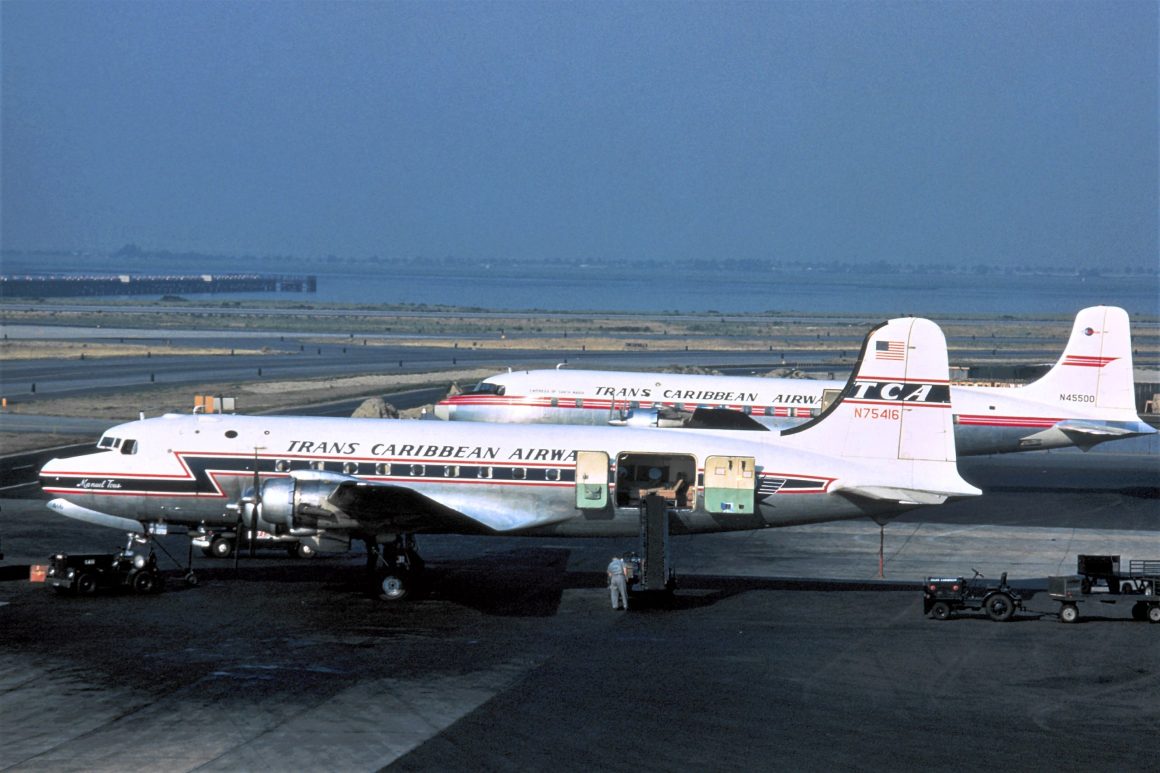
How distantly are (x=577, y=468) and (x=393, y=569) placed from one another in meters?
5.25

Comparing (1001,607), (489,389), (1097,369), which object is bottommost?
(1001,607)

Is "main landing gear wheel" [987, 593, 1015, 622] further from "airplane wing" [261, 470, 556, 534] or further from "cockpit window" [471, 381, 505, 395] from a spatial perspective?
"cockpit window" [471, 381, 505, 395]

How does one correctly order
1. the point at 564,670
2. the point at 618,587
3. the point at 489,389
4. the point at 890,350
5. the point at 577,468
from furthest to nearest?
the point at 489,389 < the point at 890,350 < the point at 577,468 < the point at 618,587 < the point at 564,670

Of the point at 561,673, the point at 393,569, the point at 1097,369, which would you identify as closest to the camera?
the point at 561,673

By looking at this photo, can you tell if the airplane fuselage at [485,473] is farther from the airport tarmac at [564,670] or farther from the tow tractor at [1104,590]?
the tow tractor at [1104,590]

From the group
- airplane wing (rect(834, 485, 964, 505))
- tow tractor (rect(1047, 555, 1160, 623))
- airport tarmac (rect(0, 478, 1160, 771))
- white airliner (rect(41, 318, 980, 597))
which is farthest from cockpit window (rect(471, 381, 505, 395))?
tow tractor (rect(1047, 555, 1160, 623))

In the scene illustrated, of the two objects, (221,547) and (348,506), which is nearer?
(348,506)

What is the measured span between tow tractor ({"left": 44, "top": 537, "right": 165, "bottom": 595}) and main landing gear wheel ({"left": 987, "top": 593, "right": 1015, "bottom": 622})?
798 inches

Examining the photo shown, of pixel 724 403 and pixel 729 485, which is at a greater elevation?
pixel 724 403

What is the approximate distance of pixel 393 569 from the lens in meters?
32.3

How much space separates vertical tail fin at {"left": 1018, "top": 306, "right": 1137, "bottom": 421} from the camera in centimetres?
4769

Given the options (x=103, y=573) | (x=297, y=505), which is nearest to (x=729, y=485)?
(x=297, y=505)

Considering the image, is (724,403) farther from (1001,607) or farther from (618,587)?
(1001,607)

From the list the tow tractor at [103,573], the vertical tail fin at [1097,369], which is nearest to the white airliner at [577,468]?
the tow tractor at [103,573]
